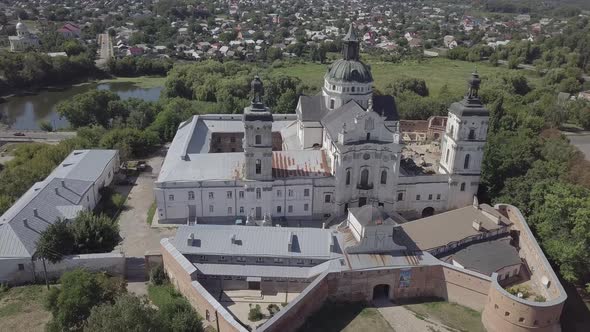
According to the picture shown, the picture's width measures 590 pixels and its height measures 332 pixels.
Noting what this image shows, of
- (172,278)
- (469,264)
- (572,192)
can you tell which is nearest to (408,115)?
(572,192)

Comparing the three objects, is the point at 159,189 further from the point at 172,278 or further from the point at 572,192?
the point at 572,192

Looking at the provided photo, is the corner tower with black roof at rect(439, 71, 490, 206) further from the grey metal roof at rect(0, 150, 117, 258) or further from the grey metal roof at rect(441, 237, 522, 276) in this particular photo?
the grey metal roof at rect(0, 150, 117, 258)

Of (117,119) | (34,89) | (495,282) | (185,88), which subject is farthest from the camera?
(34,89)

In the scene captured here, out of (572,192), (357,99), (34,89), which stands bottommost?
(34,89)

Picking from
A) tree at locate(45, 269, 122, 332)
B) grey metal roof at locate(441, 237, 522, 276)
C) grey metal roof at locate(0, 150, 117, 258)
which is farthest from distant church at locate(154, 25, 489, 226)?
tree at locate(45, 269, 122, 332)

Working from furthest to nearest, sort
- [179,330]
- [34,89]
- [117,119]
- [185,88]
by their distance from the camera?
[34,89], [185,88], [117,119], [179,330]

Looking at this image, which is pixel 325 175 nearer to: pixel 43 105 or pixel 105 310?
pixel 105 310

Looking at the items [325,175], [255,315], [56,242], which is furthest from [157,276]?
[325,175]
